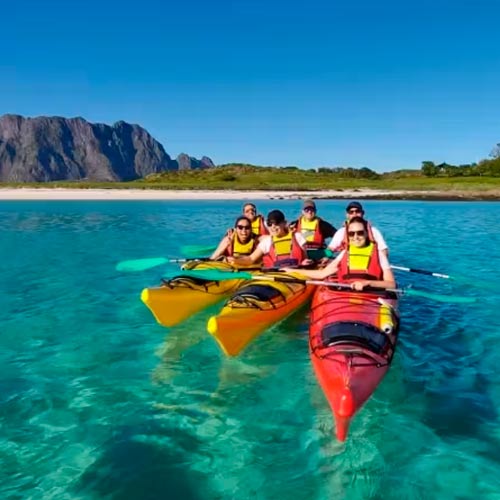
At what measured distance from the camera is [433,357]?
698 cm

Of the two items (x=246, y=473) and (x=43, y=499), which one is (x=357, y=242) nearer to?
(x=246, y=473)

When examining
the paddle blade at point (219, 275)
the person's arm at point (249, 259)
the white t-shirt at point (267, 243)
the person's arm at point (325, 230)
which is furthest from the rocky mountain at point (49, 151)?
the paddle blade at point (219, 275)

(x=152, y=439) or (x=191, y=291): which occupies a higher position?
(x=191, y=291)

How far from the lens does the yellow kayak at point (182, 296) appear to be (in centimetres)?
736

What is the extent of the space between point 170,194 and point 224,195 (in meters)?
6.33

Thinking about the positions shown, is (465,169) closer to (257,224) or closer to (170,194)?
(170,194)

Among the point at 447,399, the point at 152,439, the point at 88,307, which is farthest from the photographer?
the point at 88,307

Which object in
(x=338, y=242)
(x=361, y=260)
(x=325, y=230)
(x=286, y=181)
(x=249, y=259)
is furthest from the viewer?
(x=286, y=181)

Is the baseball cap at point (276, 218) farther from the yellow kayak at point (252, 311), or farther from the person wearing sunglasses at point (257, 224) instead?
the person wearing sunglasses at point (257, 224)

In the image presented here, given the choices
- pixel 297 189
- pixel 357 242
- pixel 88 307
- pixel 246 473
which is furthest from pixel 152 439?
pixel 297 189

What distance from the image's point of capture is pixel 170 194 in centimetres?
5619

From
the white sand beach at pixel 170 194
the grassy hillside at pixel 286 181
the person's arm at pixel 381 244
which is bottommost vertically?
the white sand beach at pixel 170 194

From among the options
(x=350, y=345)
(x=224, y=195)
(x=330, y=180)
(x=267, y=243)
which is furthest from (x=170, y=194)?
(x=350, y=345)

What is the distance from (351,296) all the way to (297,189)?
184 ft
